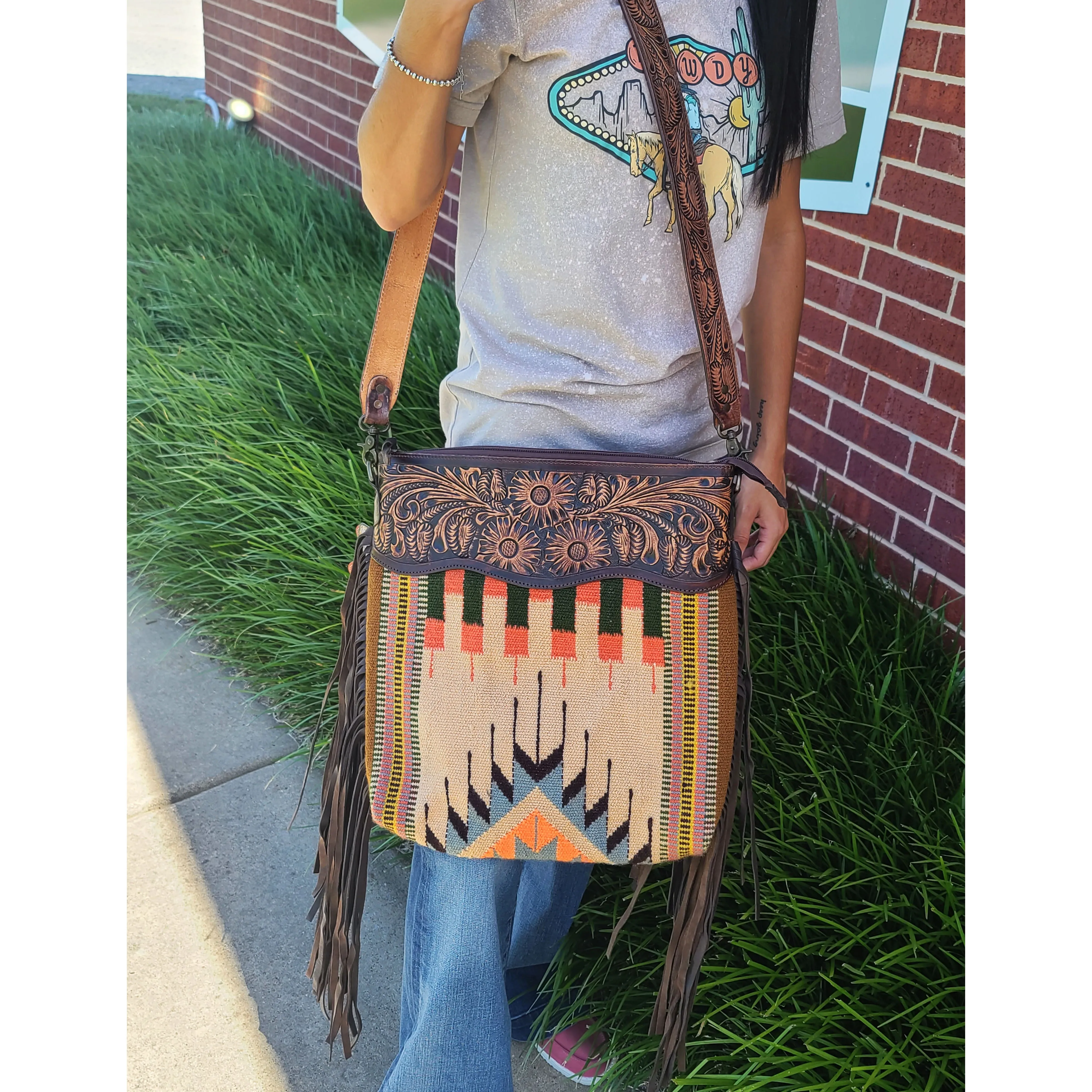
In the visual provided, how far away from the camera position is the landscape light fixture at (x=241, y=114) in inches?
247

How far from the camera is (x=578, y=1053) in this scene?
6.15 feet

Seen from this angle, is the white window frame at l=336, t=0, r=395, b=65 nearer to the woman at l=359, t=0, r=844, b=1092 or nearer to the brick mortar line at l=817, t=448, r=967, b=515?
the brick mortar line at l=817, t=448, r=967, b=515

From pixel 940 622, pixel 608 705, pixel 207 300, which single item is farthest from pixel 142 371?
pixel 608 705

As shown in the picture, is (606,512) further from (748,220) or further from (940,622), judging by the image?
(940,622)

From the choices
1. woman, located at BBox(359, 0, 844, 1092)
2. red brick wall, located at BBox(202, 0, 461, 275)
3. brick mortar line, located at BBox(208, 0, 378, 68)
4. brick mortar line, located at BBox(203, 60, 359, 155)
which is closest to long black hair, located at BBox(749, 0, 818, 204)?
woman, located at BBox(359, 0, 844, 1092)

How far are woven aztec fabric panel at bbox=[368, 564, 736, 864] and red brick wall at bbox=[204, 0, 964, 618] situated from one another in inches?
59.4

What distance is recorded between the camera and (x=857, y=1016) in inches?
63.7

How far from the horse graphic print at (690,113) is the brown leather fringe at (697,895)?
451 mm

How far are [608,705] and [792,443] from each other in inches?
79.2

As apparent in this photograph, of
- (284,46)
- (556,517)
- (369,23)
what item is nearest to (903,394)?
(556,517)

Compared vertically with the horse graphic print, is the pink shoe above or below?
below

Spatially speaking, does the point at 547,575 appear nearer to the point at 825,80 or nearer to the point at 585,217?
the point at 585,217

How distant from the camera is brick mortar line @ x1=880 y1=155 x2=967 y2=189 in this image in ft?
8.06

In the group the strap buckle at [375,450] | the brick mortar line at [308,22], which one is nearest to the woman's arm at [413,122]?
the strap buckle at [375,450]
